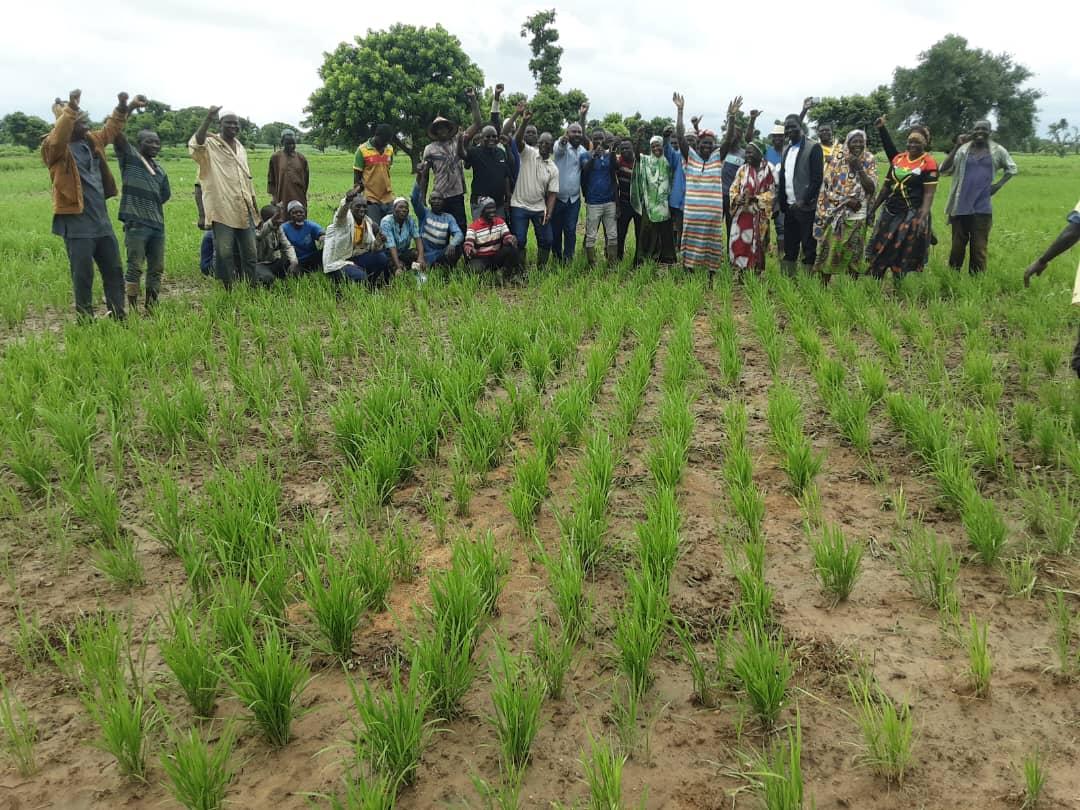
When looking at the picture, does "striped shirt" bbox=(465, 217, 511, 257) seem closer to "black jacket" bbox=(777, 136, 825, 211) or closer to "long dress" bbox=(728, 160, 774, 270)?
"long dress" bbox=(728, 160, 774, 270)

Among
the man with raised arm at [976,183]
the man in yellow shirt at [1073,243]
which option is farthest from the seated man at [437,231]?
the man in yellow shirt at [1073,243]

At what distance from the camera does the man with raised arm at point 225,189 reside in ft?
19.6

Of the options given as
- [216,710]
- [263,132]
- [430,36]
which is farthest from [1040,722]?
[263,132]

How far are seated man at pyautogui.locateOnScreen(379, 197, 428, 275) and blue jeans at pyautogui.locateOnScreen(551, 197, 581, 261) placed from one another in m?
1.53

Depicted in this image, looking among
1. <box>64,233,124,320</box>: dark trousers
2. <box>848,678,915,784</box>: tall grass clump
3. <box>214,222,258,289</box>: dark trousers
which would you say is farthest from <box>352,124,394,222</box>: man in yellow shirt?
<box>848,678,915,784</box>: tall grass clump

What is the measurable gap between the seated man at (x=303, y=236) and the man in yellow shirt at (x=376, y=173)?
0.57 metres

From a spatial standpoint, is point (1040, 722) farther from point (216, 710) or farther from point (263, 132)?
point (263, 132)

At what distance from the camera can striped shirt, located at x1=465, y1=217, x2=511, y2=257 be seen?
6887 mm

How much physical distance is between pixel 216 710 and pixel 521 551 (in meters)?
1.11

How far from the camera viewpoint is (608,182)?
23.6 ft

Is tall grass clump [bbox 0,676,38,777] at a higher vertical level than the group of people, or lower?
lower

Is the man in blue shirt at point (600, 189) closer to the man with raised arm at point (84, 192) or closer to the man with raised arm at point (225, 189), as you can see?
the man with raised arm at point (225, 189)

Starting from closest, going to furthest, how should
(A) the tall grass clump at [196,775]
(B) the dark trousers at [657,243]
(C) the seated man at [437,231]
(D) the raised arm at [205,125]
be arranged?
(A) the tall grass clump at [196,775] < (D) the raised arm at [205,125] < (C) the seated man at [437,231] < (B) the dark trousers at [657,243]

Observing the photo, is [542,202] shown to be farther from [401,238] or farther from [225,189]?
[225,189]
